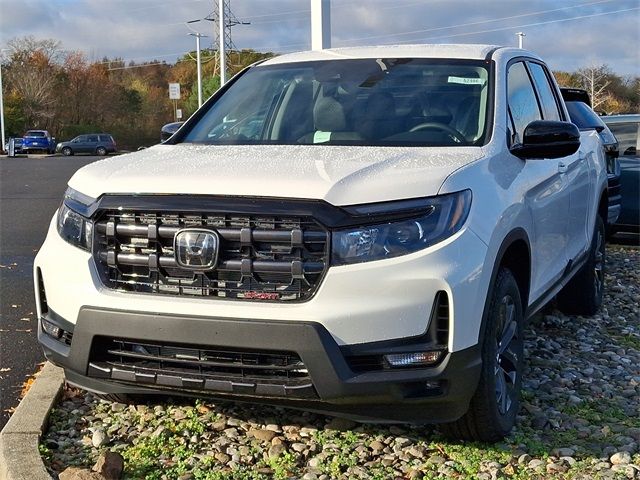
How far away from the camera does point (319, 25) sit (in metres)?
10.0

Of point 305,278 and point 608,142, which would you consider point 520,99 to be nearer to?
point 305,278

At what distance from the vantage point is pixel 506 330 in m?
3.84

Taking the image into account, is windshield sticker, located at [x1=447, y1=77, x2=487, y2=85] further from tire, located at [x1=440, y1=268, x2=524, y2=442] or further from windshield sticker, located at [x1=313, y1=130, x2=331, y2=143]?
tire, located at [x1=440, y1=268, x2=524, y2=442]

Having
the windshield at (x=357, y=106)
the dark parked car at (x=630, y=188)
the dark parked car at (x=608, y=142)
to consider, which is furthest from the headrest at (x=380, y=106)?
the dark parked car at (x=630, y=188)

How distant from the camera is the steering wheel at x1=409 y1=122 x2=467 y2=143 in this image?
13.8ft

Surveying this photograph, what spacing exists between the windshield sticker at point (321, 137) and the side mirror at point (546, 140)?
982mm

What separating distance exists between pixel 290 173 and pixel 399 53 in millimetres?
1892

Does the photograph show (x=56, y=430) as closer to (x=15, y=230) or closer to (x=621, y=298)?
(x=621, y=298)

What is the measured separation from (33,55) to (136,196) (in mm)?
68087

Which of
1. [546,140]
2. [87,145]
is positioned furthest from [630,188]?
[87,145]

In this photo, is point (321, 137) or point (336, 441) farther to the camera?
point (321, 137)

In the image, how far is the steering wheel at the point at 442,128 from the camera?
420 cm

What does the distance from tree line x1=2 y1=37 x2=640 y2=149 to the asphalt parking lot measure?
41.6 metres

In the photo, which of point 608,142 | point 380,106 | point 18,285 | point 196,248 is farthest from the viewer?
point 608,142
